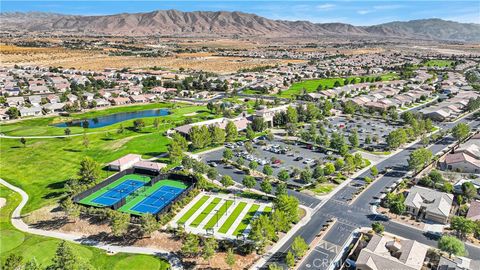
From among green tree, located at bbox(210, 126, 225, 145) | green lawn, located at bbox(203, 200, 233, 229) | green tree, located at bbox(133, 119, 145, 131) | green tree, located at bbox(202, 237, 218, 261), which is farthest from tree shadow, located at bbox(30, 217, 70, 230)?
green tree, located at bbox(133, 119, 145, 131)

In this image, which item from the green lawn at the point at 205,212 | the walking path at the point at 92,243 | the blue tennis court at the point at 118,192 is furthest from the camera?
the blue tennis court at the point at 118,192

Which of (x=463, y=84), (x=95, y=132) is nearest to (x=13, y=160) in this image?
(x=95, y=132)

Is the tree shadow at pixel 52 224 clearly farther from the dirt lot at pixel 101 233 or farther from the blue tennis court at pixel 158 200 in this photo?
the blue tennis court at pixel 158 200

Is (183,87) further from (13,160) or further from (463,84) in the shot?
(463,84)

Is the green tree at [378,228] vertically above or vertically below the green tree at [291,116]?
below

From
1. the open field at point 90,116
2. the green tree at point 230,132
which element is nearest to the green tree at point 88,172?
the green tree at point 230,132
